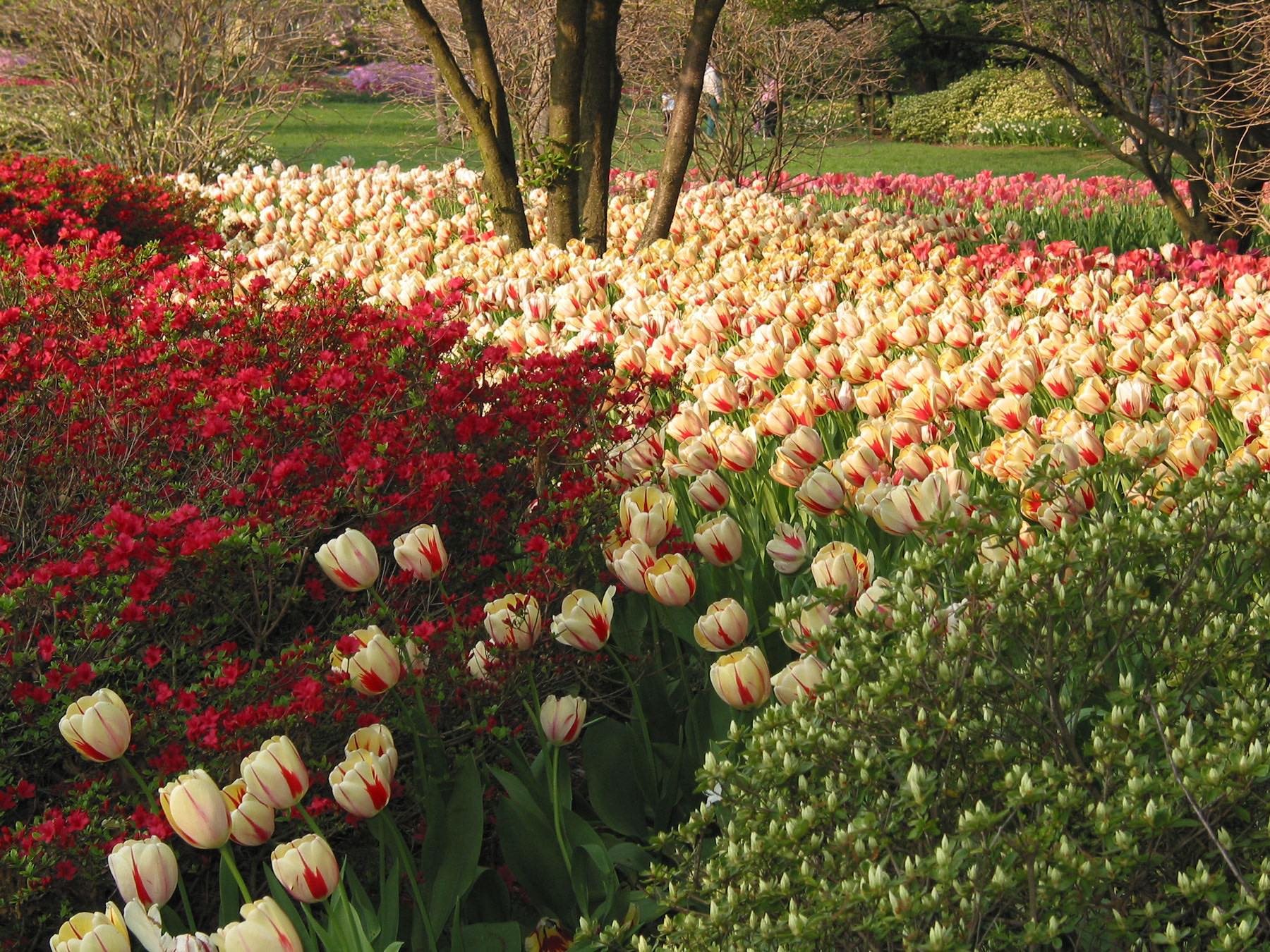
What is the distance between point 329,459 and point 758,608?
1124 millimetres

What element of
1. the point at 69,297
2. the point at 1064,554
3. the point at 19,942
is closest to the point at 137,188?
the point at 69,297

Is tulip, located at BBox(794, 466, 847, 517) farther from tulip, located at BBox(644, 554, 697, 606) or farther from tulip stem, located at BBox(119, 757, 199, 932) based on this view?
tulip stem, located at BBox(119, 757, 199, 932)

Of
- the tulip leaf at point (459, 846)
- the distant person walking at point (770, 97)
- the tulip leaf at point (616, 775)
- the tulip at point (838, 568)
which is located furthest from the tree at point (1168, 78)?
the tulip leaf at point (459, 846)

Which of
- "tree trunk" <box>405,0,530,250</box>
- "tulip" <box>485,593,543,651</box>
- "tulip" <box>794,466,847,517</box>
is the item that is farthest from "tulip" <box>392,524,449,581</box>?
"tree trunk" <box>405,0,530,250</box>

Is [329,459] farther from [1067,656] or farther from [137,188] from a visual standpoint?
[137,188]

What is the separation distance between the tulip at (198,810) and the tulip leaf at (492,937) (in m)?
0.58

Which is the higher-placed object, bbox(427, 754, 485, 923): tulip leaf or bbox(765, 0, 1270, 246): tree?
bbox(765, 0, 1270, 246): tree

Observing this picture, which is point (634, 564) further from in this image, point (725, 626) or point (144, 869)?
point (144, 869)

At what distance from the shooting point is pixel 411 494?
9.10 ft

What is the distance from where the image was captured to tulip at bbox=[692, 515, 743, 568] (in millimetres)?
2562

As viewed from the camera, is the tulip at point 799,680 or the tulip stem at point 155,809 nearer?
the tulip stem at point 155,809

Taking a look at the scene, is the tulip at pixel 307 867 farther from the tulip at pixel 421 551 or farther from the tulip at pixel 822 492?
the tulip at pixel 822 492

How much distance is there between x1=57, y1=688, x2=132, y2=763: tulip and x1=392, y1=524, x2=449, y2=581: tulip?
62 cm

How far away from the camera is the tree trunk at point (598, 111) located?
8.33m
